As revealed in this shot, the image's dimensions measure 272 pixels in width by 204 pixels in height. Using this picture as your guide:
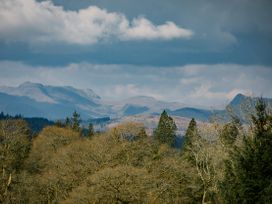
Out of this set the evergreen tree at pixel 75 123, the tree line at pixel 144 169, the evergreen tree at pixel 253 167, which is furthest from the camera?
the evergreen tree at pixel 75 123

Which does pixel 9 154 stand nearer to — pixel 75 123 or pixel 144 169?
pixel 144 169

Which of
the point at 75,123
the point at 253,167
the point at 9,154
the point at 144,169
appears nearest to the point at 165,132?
the point at 75,123

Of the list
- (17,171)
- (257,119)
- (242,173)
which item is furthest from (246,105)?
(17,171)

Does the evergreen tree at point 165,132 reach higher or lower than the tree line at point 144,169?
higher

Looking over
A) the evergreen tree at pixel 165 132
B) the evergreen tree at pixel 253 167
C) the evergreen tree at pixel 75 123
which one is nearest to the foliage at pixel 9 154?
the evergreen tree at pixel 253 167

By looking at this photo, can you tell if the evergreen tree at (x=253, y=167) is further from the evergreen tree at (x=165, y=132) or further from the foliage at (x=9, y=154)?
the evergreen tree at (x=165, y=132)

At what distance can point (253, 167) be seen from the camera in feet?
98.3

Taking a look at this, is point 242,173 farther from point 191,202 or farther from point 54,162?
point 54,162

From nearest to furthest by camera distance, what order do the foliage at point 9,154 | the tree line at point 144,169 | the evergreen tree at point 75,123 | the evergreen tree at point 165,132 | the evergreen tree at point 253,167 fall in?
the evergreen tree at point 253,167, the tree line at point 144,169, the foliage at point 9,154, the evergreen tree at point 165,132, the evergreen tree at point 75,123

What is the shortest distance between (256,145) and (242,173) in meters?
2.22

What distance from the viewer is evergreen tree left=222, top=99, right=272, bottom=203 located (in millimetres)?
29188

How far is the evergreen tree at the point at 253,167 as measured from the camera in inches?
1149

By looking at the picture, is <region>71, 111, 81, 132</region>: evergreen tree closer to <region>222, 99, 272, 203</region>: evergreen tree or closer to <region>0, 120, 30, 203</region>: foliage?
<region>0, 120, 30, 203</region>: foliage

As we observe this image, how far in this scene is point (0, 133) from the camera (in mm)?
81750
